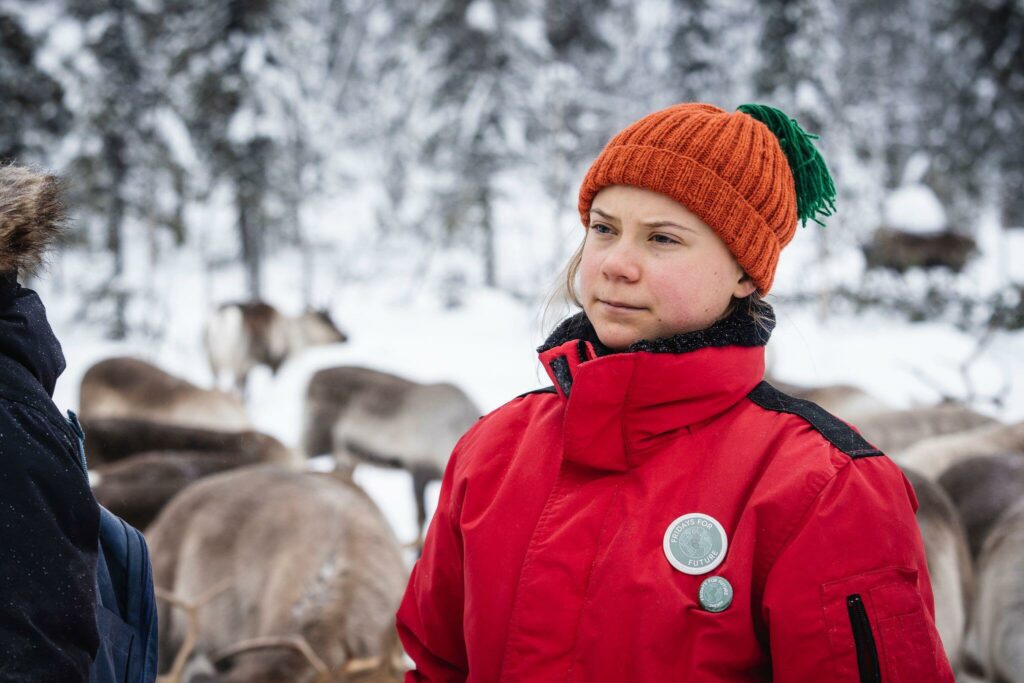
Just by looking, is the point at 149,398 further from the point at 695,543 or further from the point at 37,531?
the point at 695,543

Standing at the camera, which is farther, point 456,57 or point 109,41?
point 456,57

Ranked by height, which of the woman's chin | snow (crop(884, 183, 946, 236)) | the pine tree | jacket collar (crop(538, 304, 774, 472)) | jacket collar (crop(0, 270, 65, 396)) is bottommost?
jacket collar (crop(0, 270, 65, 396))

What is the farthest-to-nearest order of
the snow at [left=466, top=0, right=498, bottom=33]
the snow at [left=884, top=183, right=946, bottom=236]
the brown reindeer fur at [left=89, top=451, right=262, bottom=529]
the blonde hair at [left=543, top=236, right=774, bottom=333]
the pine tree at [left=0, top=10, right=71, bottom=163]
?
1. the snow at [left=884, top=183, right=946, bottom=236]
2. the snow at [left=466, top=0, right=498, bottom=33]
3. the pine tree at [left=0, top=10, right=71, bottom=163]
4. the brown reindeer fur at [left=89, top=451, right=262, bottom=529]
5. the blonde hair at [left=543, top=236, right=774, bottom=333]

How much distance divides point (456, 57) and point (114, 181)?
26.6 feet

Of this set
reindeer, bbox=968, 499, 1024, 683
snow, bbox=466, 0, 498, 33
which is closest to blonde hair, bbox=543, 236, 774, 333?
reindeer, bbox=968, 499, 1024, 683

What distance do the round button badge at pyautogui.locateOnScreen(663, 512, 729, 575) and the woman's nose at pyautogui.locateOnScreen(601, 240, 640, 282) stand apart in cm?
46

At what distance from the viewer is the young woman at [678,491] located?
127cm

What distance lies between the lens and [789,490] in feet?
4.31

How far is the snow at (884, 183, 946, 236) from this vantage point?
21109 millimetres

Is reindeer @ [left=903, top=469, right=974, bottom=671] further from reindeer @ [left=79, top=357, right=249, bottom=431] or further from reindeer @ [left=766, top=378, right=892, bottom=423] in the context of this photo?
reindeer @ [left=79, top=357, right=249, bottom=431]

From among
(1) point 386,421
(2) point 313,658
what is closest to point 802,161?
(2) point 313,658

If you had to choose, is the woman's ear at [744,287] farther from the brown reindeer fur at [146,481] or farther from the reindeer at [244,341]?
the reindeer at [244,341]

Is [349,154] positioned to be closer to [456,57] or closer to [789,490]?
[456,57]

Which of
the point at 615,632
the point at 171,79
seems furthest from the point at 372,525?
the point at 171,79
